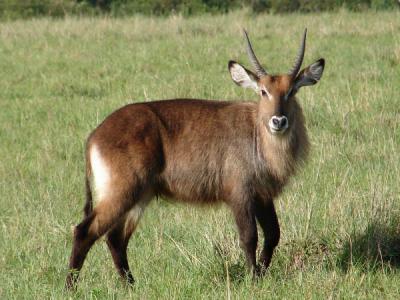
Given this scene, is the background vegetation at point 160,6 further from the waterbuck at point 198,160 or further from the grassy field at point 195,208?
the waterbuck at point 198,160

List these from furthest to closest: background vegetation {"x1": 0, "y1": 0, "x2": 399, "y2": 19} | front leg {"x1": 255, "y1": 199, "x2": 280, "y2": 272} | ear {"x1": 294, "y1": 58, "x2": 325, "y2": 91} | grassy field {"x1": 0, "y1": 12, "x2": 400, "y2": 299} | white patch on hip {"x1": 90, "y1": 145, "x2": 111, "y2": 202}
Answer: background vegetation {"x1": 0, "y1": 0, "x2": 399, "y2": 19} → ear {"x1": 294, "y1": 58, "x2": 325, "y2": 91} → front leg {"x1": 255, "y1": 199, "x2": 280, "y2": 272} → white patch on hip {"x1": 90, "y1": 145, "x2": 111, "y2": 202} → grassy field {"x1": 0, "y1": 12, "x2": 400, "y2": 299}

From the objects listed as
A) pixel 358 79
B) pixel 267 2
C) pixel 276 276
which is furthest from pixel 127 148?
pixel 267 2

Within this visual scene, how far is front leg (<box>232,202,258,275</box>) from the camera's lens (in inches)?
173

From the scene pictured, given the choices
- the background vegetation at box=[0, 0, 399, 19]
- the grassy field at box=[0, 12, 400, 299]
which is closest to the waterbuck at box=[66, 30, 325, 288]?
the grassy field at box=[0, 12, 400, 299]

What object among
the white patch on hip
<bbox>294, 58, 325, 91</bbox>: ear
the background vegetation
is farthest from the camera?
the background vegetation

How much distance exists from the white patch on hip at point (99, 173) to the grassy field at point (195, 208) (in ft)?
1.55

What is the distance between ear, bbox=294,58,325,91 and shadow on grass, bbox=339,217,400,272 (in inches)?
35.6

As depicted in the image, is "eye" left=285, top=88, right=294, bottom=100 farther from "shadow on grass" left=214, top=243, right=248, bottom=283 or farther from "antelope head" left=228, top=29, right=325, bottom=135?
"shadow on grass" left=214, top=243, right=248, bottom=283

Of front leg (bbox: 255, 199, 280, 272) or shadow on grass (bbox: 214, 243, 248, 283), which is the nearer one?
shadow on grass (bbox: 214, 243, 248, 283)

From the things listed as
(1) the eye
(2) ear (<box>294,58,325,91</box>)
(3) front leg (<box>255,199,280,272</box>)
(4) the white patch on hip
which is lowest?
(3) front leg (<box>255,199,280,272</box>)

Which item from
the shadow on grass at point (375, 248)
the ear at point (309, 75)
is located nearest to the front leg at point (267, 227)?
the shadow on grass at point (375, 248)

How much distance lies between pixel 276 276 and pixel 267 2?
15.9 m

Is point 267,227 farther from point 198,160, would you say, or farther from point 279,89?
point 279,89

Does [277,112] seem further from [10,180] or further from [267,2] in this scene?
[267,2]
